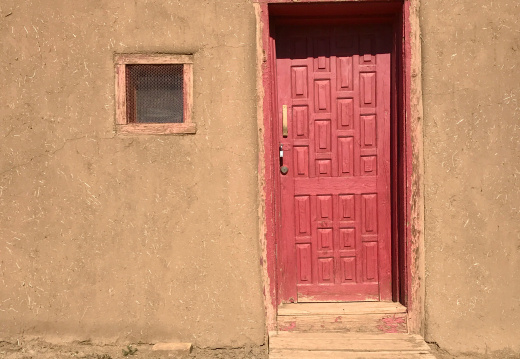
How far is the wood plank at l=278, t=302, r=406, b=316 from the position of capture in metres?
3.80

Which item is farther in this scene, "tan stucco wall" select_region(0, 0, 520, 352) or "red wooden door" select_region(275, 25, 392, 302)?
"red wooden door" select_region(275, 25, 392, 302)

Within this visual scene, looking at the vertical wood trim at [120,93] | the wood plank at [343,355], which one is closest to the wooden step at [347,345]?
the wood plank at [343,355]

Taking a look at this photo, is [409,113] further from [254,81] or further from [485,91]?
[254,81]

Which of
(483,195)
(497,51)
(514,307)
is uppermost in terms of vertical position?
(497,51)

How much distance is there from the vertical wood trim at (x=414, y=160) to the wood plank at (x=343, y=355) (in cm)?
32

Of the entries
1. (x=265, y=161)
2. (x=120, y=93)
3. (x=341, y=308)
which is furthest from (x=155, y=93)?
(x=341, y=308)

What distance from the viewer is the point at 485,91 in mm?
3670

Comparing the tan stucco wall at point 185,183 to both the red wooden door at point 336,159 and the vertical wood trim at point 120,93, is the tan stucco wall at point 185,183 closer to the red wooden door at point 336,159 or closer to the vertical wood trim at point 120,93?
the vertical wood trim at point 120,93

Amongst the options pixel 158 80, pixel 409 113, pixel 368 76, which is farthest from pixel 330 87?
pixel 158 80

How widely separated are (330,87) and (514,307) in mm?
2020

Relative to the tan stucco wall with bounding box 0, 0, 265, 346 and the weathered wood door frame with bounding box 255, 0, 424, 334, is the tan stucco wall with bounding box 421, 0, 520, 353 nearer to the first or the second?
the weathered wood door frame with bounding box 255, 0, 424, 334

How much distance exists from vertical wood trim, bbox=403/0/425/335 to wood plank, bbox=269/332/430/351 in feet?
0.61

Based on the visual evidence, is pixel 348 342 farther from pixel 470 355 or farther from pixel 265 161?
pixel 265 161

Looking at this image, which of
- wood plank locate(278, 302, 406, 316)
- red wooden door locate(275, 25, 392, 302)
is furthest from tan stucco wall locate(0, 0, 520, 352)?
red wooden door locate(275, 25, 392, 302)
